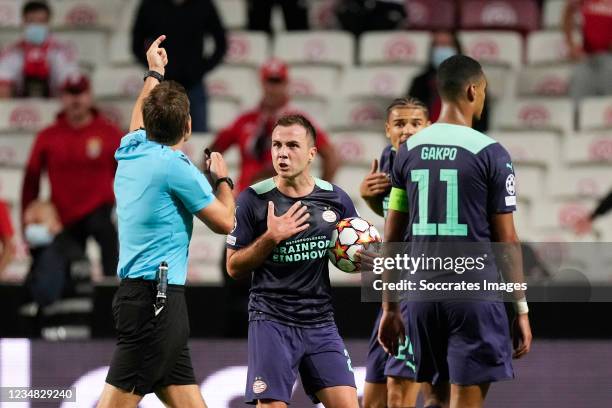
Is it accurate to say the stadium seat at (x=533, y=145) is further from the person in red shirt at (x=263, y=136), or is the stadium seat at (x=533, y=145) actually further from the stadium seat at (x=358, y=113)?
the person in red shirt at (x=263, y=136)

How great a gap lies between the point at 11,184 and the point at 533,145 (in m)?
4.73

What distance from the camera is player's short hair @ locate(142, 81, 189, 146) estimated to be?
Result: 22.5 ft

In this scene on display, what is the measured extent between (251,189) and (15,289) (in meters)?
3.60

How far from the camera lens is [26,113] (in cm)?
1350

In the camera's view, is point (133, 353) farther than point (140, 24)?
No

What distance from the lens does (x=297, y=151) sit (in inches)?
289

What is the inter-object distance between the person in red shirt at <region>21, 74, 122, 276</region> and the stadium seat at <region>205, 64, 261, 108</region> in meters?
2.75

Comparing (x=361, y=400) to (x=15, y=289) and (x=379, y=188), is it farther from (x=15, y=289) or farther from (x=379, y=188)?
(x=15, y=289)

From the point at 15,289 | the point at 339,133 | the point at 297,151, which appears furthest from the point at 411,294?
the point at 339,133

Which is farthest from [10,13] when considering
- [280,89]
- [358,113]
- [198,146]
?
[280,89]

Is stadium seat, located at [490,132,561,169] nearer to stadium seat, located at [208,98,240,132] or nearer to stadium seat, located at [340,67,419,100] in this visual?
stadium seat, located at [340,67,419,100]

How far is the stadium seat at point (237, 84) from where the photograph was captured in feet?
45.0

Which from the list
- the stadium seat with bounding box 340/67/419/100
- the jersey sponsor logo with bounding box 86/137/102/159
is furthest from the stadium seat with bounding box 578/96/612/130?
the jersey sponsor logo with bounding box 86/137/102/159

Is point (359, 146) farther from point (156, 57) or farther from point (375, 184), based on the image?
point (156, 57)
